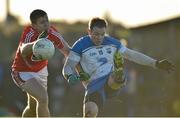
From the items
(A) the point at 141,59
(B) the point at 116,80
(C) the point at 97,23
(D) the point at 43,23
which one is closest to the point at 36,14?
(D) the point at 43,23

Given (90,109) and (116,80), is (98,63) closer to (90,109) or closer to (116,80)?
(116,80)

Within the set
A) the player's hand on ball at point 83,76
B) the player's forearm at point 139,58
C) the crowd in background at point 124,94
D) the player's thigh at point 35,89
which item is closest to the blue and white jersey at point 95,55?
the player's forearm at point 139,58

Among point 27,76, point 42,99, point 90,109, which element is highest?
point 27,76

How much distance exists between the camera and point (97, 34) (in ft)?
41.8

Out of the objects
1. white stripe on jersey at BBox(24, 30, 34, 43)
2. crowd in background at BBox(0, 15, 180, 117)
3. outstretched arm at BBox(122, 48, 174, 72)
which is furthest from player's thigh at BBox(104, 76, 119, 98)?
crowd in background at BBox(0, 15, 180, 117)

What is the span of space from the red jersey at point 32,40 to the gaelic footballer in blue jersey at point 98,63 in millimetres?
289

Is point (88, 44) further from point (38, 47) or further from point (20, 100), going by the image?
point (20, 100)

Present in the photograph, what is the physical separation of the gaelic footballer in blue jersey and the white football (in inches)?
22.2

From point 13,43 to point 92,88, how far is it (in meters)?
36.1

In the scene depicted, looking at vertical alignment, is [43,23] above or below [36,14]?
below

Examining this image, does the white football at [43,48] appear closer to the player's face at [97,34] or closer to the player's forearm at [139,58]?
the player's face at [97,34]

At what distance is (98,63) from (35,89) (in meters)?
1.05

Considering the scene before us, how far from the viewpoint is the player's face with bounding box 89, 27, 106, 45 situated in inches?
500

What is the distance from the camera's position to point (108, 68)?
516 inches
